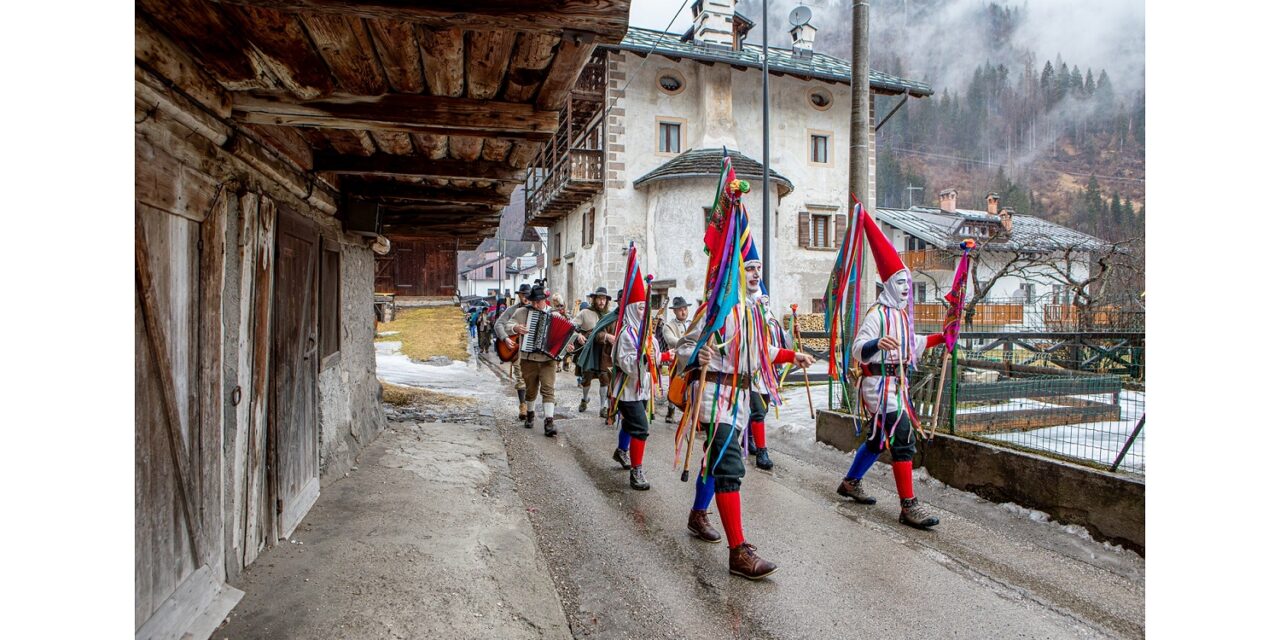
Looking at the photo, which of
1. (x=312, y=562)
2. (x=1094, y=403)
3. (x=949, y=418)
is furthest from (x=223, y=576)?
(x=1094, y=403)

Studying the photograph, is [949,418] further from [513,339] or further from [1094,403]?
[513,339]

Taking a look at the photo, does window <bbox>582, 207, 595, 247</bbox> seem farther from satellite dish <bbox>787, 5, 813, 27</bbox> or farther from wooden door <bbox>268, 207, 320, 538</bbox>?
wooden door <bbox>268, 207, 320, 538</bbox>

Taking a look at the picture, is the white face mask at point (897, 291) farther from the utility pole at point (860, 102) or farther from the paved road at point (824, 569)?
the utility pole at point (860, 102)

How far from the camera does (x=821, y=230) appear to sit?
25969mm

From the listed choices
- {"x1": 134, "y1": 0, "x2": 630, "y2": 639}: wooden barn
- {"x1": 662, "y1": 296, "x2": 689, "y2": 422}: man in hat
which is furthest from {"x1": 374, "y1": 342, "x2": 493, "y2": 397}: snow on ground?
{"x1": 134, "y1": 0, "x2": 630, "y2": 639}: wooden barn

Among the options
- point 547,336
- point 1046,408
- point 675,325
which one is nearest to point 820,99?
point 675,325

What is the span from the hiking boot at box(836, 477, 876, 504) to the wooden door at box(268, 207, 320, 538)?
409cm

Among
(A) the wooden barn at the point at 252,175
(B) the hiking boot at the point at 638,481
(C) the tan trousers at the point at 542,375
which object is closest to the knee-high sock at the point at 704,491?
(B) the hiking boot at the point at 638,481

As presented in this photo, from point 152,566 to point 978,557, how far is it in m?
4.47

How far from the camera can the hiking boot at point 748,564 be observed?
407 centimetres

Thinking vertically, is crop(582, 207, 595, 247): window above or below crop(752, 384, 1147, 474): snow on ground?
above

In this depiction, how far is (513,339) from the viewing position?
29.3 feet

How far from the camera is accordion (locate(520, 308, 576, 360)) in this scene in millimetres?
8562

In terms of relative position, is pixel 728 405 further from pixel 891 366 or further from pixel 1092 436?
pixel 1092 436
